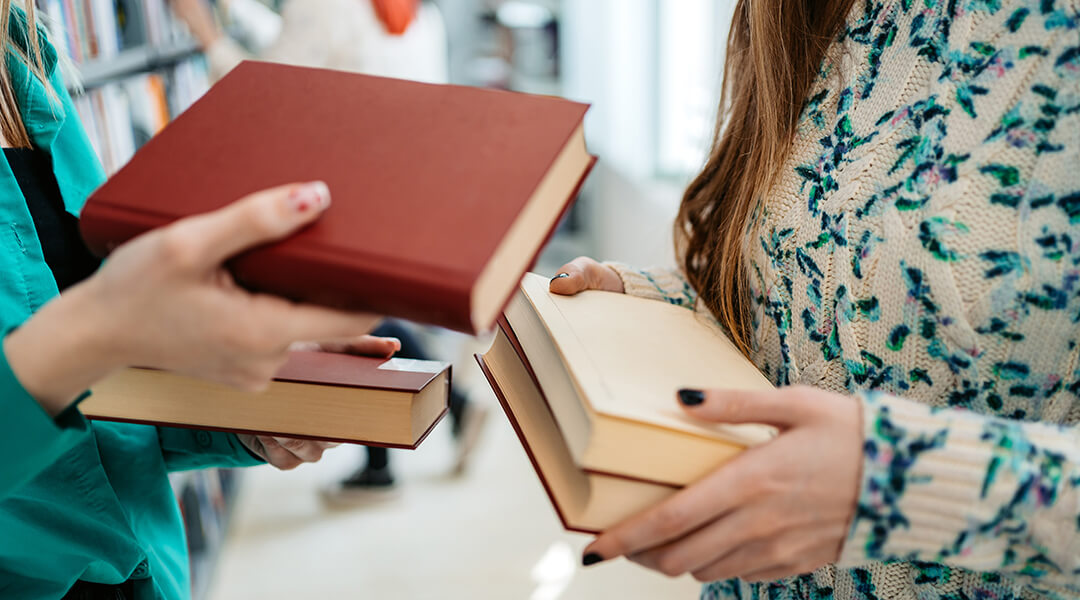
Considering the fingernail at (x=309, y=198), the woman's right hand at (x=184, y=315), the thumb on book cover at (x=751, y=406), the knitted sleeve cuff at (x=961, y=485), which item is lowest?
the knitted sleeve cuff at (x=961, y=485)

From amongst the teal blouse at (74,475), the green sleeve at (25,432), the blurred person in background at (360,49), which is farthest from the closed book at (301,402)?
the blurred person in background at (360,49)

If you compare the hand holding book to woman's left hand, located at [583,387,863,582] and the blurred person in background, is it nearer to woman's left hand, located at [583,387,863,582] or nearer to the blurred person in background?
woman's left hand, located at [583,387,863,582]

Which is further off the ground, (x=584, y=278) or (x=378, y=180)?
(x=378, y=180)

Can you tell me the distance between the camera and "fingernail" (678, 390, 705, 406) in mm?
451

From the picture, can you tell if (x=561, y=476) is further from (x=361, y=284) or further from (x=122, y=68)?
(x=122, y=68)

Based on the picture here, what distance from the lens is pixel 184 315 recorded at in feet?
1.33

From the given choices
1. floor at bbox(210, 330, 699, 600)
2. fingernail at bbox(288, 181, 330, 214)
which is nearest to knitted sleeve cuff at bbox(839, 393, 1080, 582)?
fingernail at bbox(288, 181, 330, 214)

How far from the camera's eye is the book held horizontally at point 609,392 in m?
0.45

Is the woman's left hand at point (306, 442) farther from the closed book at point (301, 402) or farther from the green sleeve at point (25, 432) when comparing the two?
the green sleeve at point (25, 432)

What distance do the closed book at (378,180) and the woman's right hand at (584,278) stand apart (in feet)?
0.52

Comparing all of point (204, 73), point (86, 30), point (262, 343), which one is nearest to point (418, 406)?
point (262, 343)

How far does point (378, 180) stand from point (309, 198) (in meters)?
0.06

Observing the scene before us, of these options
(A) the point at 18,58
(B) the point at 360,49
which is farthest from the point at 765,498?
(B) the point at 360,49

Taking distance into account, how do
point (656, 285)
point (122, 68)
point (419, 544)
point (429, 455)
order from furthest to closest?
point (429, 455)
point (419, 544)
point (122, 68)
point (656, 285)
